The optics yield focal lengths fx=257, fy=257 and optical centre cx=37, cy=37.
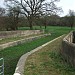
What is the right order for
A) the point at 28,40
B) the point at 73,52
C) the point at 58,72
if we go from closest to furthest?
1. the point at 58,72
2. the point at 73,52
3. the point at 28,40

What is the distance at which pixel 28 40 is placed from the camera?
2722cm

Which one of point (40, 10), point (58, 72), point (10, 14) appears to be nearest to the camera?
point (58, 72)

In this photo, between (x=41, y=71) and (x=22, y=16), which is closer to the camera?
(x=41, y=71)

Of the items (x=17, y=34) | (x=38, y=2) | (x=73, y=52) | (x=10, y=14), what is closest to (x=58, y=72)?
(x=73, y=52)

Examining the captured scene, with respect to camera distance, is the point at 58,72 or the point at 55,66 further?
the point at 55,66

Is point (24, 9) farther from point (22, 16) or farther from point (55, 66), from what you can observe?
point (55, 66)

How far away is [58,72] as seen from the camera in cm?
931

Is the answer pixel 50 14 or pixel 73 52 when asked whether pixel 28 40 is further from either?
pixel 50 14

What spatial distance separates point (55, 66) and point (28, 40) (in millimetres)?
16941

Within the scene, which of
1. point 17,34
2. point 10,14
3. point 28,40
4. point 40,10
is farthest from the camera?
point 40,10

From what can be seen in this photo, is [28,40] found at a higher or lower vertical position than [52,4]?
lower

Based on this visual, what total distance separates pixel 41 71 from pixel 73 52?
1.64 meters

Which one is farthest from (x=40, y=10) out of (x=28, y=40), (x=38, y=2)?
(x=28, y=40)

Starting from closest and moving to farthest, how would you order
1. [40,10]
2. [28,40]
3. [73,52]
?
1. [73,52]
2. [28,40]
3. [40,10]
